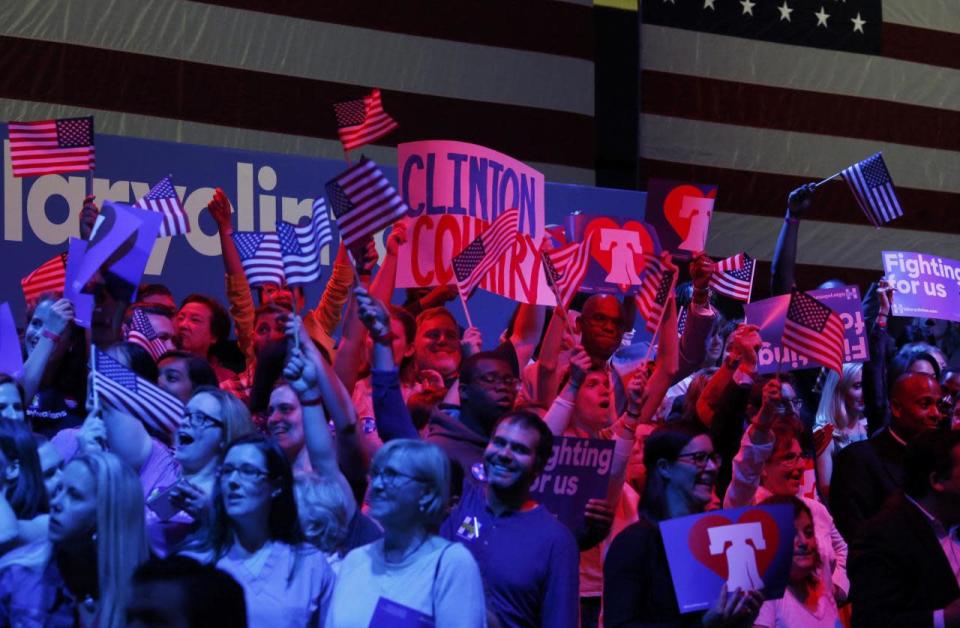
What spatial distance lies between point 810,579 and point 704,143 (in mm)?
6588

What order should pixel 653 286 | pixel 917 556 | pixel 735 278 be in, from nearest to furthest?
pixel 917 556
pixel 653 286
pixel 735 278

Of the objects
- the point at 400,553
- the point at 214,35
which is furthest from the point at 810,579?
Result: the point at 214,35

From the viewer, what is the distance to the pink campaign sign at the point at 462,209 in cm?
695

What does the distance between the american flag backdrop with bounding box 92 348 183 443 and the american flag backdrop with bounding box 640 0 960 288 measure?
663cm

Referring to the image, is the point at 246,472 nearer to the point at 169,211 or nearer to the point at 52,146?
the point at 169,211

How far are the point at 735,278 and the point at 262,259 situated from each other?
108 inches

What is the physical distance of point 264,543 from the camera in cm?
378

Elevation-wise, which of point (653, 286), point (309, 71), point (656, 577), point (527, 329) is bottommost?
point (656, 577)

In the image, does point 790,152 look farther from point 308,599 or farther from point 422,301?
point 308,599

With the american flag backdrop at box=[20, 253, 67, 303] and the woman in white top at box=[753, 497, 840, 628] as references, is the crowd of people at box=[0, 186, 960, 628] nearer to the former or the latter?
the woman in white top at box=[753, 497, 840, 628]

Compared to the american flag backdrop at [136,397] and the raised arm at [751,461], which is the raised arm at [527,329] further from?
the american flag backdrop at [136,397]

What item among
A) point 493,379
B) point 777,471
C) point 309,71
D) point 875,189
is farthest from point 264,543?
point 309,71

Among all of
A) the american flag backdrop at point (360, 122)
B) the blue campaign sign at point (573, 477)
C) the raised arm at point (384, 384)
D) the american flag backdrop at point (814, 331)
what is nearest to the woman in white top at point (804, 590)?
the blue campaign sign at point (573, 477)

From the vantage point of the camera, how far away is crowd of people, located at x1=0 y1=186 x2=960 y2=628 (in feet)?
11.9
